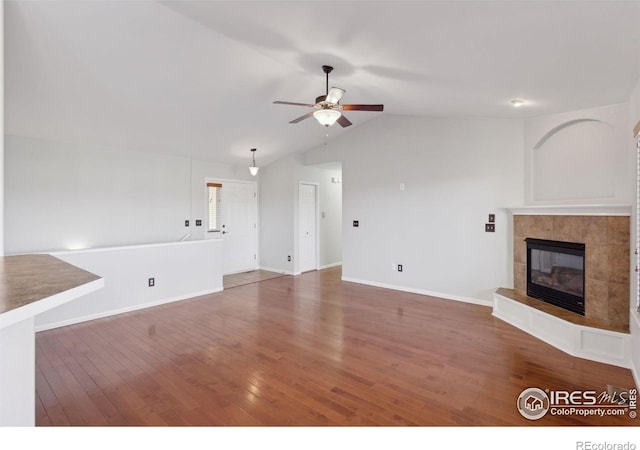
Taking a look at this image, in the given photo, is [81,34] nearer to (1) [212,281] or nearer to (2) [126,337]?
(2) [126,337]

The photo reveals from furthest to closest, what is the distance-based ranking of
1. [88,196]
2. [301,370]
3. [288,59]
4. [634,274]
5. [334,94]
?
[88,196], [288,59], [334,94], [634,274], [301,370]

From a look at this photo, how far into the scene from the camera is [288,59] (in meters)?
3.45

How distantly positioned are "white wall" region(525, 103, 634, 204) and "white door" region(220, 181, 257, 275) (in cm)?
533

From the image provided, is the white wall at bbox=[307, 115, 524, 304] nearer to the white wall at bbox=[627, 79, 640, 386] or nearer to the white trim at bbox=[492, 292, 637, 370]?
the white trim at bbox=[492, 292, 637, 370]

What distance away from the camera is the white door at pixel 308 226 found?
7258 mm

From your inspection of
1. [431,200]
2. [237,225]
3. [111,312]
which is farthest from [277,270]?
[431,200]

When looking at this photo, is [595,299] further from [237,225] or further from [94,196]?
[94,196]

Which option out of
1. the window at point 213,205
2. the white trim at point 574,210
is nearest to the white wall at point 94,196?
the window at point 213,205

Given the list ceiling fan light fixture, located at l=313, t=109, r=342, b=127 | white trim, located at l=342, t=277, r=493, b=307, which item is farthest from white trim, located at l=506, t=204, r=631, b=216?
ceiling fan light fixture, located at l=313, t=109, r=342, b=127

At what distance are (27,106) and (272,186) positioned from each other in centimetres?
437

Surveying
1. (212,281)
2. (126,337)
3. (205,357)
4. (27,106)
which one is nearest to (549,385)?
(205,357)

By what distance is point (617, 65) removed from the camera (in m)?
2.54

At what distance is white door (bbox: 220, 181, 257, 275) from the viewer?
6.94 meters

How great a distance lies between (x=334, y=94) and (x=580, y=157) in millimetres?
2984
